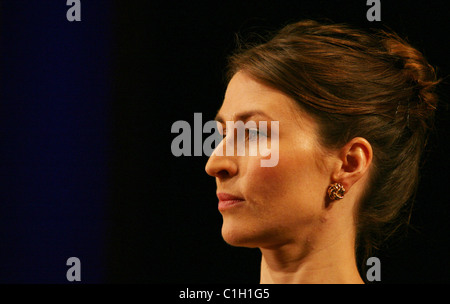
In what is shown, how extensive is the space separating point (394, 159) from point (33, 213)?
147cm

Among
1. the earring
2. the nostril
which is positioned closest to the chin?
the nostril

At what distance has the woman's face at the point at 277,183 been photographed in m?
1.49

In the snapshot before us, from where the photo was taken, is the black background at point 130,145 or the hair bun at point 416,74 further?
the black background at point 130,145

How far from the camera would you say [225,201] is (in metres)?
1.55

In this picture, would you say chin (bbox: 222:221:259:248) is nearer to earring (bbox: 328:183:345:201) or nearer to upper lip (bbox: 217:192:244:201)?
upper lip (bbox: 217:192:244:201)

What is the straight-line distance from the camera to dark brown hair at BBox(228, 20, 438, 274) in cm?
154

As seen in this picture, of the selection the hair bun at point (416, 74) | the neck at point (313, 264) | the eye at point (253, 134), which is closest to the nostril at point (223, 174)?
the eye at point (253, 134)

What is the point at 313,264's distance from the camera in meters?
1.55

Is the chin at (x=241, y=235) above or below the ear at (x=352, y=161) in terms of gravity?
below

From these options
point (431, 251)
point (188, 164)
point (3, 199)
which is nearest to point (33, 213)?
point (3, 199)

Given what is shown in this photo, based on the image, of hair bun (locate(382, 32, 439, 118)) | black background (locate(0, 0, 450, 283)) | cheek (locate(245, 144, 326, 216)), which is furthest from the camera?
black background (locate(0, 0, 450, 283))

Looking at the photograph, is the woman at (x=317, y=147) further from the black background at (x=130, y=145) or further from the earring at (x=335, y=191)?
the black background at (x=130, y=145)
